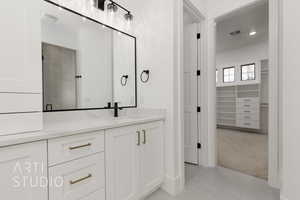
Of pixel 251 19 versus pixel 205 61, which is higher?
pixel 251 19

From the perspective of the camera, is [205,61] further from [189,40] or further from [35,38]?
[35,38]

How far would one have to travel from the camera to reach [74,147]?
1077 mm

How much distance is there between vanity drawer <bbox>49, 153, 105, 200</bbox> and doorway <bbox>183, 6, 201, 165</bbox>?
189 cm

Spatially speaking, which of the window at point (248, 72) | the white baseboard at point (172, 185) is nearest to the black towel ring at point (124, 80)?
the white baseboard at point (172, 185)

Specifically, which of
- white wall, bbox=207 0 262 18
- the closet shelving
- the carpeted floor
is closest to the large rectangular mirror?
white wall, bbox=207 0 262 18

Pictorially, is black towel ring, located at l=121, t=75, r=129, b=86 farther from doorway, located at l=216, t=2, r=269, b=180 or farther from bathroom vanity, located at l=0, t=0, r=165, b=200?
doorway, located at l=216, t=2, r=269, b=180

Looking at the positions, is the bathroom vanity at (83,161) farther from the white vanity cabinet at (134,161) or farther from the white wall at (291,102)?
the white wall at (291,102)

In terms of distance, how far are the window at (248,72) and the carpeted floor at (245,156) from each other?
236 cm

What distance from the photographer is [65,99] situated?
1.61 m

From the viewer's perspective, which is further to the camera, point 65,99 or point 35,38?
point 65,99

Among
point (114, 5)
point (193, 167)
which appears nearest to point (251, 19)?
point (114, 5)

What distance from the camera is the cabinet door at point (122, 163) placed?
1320 millimetres

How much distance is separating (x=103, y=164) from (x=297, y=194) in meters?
1.75

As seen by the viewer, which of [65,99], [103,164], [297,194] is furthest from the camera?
[65,99]
